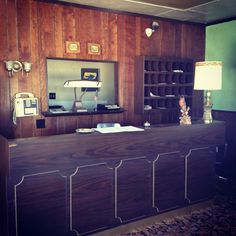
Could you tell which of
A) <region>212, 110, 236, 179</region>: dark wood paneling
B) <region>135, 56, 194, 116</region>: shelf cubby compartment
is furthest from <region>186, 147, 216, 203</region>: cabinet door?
<region>212, 110, 236, 179</region>: dark wood paneling

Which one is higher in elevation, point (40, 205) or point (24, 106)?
point (24, 106)

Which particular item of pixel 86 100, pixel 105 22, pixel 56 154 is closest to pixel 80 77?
pixel 86 100

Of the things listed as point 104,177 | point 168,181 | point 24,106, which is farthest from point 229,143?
point 24,106

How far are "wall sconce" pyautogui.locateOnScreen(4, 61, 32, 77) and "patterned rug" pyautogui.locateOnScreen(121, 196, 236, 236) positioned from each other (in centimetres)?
241

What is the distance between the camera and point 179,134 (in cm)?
357

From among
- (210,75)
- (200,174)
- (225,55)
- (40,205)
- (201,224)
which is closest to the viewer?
(40,205)

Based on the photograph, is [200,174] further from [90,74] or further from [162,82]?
[90,74]

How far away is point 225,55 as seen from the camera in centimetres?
534

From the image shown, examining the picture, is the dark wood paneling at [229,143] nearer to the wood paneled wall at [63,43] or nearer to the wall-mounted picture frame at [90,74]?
the wood paneled wall at [63,43]

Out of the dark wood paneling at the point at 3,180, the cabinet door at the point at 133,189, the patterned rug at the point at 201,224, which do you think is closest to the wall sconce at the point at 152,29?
the cabinet door at the point at 133,189

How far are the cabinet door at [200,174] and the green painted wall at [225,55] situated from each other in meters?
1.73

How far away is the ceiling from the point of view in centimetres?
400

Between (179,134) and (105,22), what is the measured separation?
6.87 feet

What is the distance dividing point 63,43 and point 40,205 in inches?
91.8
